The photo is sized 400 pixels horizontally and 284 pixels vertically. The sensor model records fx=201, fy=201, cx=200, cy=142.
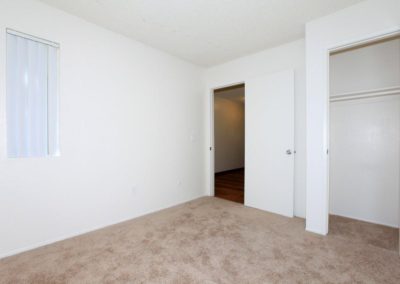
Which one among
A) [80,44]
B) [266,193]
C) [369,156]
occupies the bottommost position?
[266,193]

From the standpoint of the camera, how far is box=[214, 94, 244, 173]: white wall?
21.1ft

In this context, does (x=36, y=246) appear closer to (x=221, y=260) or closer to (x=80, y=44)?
(x=221, y=260)

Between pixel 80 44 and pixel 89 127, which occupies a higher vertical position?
pixel 80 44

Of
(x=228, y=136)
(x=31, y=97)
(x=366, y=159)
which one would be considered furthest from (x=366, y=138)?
(x=228, y=136)

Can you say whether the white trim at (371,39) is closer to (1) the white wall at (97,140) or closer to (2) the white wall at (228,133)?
(1) the white wall at (97,140)

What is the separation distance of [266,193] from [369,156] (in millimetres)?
1476

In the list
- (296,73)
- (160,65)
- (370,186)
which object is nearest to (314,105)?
(296,73)

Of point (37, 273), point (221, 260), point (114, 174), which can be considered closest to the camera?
point (37, 273)

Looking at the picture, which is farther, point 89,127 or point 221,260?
point 89,127

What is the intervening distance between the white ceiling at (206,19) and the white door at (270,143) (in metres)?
0.64

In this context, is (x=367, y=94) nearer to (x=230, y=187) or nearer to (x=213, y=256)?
(x=213, y=256)

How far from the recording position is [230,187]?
4777mm

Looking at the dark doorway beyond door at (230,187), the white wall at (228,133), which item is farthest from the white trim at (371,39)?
the white wall at (228,133)

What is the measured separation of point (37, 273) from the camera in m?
1.72
